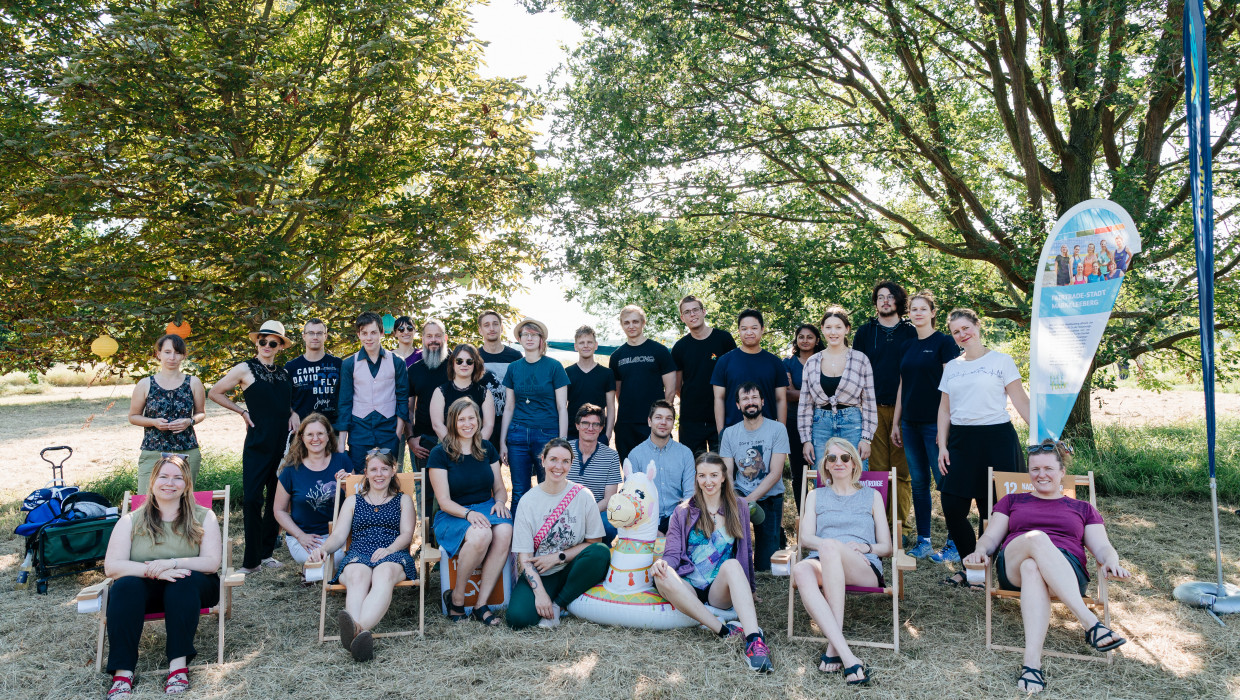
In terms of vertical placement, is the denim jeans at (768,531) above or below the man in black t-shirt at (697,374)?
below

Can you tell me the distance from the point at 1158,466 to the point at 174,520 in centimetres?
863

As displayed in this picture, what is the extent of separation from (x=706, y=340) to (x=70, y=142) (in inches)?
240

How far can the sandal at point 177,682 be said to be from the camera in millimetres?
3484

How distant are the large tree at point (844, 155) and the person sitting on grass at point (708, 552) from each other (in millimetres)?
3542

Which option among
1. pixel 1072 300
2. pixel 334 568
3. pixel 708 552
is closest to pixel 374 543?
pixel 334 568

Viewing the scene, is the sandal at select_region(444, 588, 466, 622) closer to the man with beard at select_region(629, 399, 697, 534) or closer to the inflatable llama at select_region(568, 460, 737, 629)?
the inflatable llama at select_region(568, 460, 737, 629)

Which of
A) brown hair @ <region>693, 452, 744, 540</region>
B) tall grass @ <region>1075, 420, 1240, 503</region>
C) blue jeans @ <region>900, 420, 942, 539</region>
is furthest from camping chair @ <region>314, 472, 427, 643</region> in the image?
tall grass @ <region>1075, 420, 1240, 503</region>

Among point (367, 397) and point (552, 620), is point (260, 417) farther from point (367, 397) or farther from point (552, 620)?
point (552, 620)

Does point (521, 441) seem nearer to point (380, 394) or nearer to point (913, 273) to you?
point (380, 394)

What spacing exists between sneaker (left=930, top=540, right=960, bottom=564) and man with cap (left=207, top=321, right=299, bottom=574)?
463 centimetres

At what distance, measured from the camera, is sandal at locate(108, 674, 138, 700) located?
3.44m

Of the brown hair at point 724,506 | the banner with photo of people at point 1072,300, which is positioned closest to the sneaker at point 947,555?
the banner with photo of people at point 1072,300

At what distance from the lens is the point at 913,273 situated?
7.86m

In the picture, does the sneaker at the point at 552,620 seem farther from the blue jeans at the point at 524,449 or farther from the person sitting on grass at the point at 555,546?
the blue jeans at the point at 524,449
